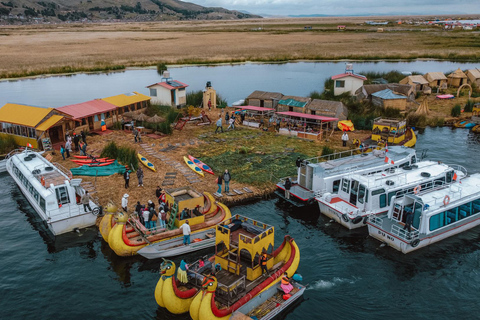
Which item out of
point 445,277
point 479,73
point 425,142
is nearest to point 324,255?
point 445,277

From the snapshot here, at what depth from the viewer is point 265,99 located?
183 feet

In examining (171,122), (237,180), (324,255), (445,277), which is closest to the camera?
(445,277)

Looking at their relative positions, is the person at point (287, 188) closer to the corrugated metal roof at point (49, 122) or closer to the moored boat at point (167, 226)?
the moored boat at point (167, 226)

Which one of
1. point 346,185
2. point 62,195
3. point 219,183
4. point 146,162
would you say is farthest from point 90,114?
point 346,185

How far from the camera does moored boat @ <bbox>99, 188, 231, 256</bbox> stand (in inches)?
942

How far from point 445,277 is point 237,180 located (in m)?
18.2

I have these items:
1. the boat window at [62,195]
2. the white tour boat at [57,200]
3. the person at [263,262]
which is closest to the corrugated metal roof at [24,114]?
the white tour boat at [57,200]

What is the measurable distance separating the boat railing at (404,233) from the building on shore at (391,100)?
35812 millimetres

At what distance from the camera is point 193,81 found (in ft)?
272

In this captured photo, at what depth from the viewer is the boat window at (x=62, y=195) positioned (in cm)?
2766

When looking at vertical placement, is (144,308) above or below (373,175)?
below

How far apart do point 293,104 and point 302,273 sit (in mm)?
32440

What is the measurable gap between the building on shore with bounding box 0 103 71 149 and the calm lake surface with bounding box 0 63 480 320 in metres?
11.2

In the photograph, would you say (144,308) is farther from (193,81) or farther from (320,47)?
(320,47)
